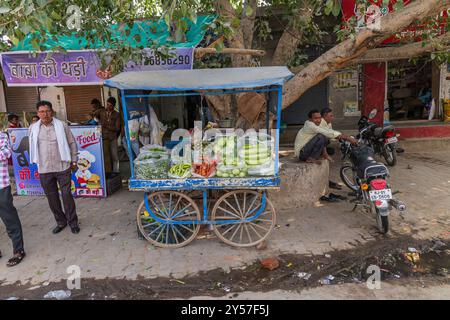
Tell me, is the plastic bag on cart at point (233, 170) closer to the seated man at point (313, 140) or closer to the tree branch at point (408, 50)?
the seated man at point (313, 140)

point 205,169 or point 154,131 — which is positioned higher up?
point 154,131

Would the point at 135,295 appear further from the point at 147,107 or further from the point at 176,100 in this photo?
the point at 176,100

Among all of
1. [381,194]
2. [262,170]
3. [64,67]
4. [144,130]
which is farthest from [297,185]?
[64,67]

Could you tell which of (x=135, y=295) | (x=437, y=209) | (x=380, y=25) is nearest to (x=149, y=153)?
(x=135, y=295)

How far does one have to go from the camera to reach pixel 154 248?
428 centimetres

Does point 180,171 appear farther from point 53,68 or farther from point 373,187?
point 53,68

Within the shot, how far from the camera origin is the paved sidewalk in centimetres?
385

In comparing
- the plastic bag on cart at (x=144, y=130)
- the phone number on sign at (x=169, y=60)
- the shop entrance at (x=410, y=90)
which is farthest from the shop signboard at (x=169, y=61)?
the shop entrance at (x=410, y=90)

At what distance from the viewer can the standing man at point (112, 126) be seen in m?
7.05

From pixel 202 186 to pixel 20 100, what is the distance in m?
7.44

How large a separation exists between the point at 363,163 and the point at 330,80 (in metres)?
5.52

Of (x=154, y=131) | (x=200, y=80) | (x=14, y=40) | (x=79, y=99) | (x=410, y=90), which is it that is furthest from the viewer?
(x=410, y=90)

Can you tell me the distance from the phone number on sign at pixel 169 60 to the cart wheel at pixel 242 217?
2.38 meters

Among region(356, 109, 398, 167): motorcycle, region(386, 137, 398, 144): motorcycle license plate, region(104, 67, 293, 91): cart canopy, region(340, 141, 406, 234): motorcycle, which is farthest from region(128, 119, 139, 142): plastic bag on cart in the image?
region(386, 137, 398, 144): motorcycle license plate
